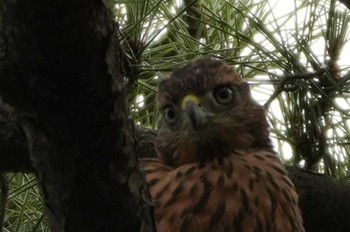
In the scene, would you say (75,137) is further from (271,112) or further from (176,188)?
(271,112)

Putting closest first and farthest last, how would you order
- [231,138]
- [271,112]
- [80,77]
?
[80,77], [231,138], [271,112]

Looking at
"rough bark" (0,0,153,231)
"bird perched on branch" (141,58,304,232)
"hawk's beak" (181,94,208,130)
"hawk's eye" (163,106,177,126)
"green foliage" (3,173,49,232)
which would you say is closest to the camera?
"rough bark" (0,0,153,231)

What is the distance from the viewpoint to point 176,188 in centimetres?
263

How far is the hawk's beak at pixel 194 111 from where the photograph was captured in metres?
2.67

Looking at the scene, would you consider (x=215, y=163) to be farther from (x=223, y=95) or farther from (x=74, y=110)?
(x=74, y=110)

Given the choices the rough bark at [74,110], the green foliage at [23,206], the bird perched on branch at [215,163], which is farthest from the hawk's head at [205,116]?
the rough bark at [74,110]

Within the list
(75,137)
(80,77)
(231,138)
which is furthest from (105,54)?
(231,138)

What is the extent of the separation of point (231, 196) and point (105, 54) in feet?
3.57

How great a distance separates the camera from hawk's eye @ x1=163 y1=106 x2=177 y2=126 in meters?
2.81

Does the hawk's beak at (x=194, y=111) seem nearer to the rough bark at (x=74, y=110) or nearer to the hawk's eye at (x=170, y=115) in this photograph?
the hawk's eye at (x=170, y=115)

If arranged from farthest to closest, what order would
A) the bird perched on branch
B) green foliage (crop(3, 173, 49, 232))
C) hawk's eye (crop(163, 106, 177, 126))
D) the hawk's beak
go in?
1. green foliage (crop(3, 173, 49, 232))
2. hawk's eye (crop(163, 106, 177, 126))
3. the hawk's beak
4. the bird perched on branch

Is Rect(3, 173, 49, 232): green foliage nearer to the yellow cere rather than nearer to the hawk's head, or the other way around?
the hawk's head

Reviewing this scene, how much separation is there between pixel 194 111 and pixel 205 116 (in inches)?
2.2

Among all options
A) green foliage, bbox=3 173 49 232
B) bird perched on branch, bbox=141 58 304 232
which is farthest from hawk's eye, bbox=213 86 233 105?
green foliage, bbox=3 173 49 232
